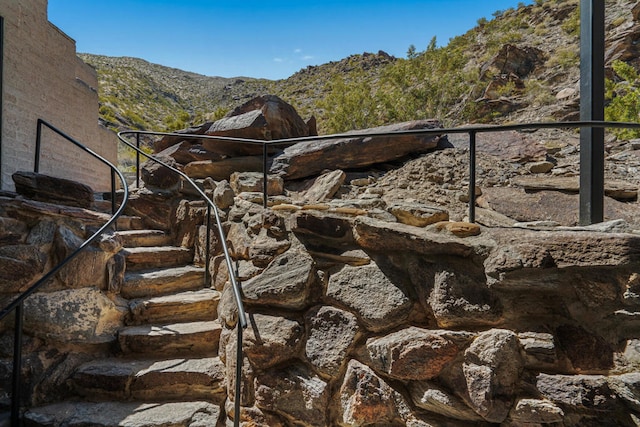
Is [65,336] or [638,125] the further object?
[65,336]

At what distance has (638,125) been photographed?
1896mm

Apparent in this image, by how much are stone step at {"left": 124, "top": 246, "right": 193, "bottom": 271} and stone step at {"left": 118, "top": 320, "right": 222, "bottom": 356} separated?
0.86 meters

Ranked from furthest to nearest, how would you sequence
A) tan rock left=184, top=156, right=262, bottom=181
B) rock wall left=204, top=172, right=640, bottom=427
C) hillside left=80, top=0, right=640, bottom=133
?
hillside left=80, top=0, right=640, bottom=133, tan rock left=184, top=156, right=262, bottom=181, rock wall left=204, top=172, right=640, bottom=427

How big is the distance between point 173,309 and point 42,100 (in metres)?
6.13

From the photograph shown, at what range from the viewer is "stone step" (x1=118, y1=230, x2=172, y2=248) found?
3773 mm

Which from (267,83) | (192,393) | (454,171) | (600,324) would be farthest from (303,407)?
(267,83)

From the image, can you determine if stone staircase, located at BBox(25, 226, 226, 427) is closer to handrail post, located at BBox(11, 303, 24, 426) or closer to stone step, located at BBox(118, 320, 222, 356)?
stone step, located at BBox(118, 320, 222, 356)

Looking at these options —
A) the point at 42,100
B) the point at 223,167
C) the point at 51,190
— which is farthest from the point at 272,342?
the point at 42,100

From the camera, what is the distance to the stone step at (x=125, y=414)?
6.89 feet

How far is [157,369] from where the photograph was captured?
7.94ft

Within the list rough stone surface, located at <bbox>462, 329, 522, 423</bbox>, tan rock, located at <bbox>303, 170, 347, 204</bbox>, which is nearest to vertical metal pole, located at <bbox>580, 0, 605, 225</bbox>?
rough stone surface, located at <bbox>462, 329, 522, 423</bbox>

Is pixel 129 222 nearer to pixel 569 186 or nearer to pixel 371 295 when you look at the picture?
pixel 371 295

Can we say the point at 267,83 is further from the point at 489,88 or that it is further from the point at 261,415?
the point at 261,415

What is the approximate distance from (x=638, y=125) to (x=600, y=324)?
116 cm
